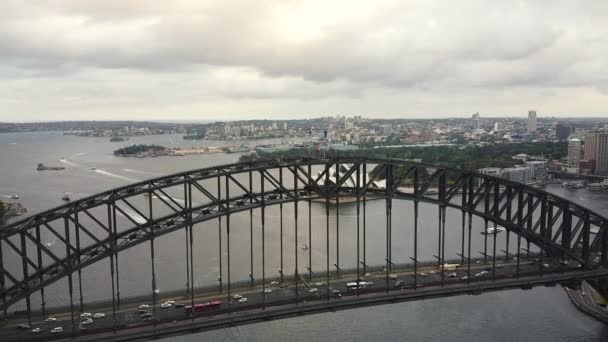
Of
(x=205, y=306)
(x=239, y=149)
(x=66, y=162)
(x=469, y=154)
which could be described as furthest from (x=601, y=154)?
(x=66, y=162)

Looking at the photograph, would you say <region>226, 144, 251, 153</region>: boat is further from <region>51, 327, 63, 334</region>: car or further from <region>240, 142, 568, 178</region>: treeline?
<region>51, 327, 63, 334</region>: car

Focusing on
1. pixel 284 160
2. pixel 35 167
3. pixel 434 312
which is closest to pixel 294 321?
pixel 434 312

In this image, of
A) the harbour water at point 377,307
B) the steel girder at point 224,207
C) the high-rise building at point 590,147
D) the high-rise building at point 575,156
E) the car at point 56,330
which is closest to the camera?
the car at point 56,330

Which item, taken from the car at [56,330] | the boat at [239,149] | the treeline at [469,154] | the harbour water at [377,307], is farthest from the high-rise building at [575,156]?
the car at [56,330]

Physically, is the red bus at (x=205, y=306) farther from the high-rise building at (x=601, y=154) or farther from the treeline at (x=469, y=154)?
the high-rise building at (x=601, y=154)

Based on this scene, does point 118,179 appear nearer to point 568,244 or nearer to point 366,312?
point 366,312

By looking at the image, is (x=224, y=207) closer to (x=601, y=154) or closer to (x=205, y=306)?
(x=205, y=306)
